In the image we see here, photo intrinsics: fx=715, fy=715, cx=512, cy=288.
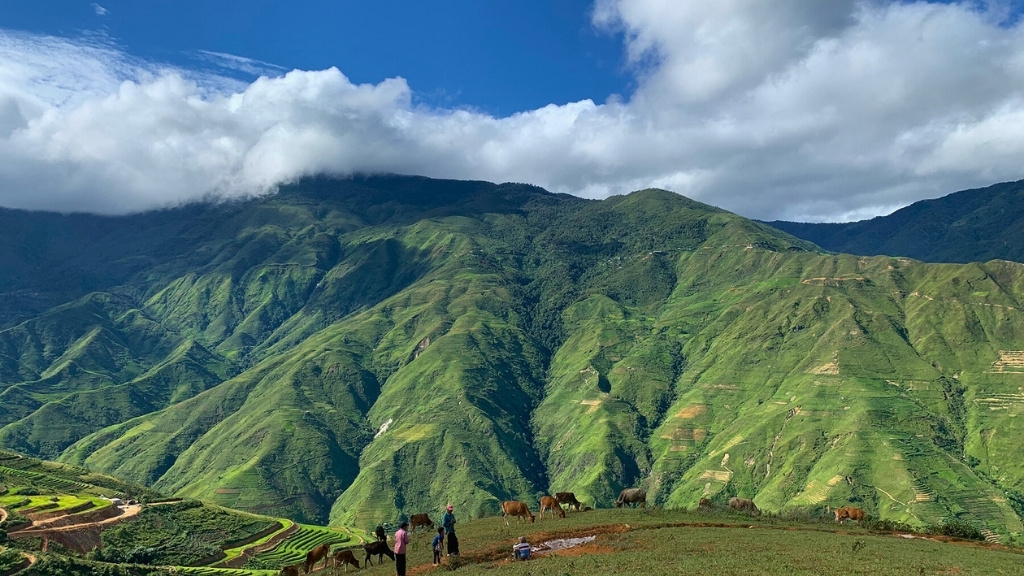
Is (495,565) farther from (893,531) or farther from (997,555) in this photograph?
(893,531)

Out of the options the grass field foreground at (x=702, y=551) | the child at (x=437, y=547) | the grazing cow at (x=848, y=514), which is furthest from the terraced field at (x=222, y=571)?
the grazing cow at (x=848, y=514)

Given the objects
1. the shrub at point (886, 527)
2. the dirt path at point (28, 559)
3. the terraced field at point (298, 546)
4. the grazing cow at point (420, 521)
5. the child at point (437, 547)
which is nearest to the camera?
the child at point (437, 547)

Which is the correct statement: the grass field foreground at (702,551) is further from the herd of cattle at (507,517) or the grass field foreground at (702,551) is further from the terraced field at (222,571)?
the terraced field at (222,571)

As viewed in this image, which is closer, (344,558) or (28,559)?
(344,558)

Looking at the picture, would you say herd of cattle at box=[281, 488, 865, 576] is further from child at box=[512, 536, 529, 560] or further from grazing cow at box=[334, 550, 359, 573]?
child at box=[512, 536, 529, 560]

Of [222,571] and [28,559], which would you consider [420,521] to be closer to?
[28,559]

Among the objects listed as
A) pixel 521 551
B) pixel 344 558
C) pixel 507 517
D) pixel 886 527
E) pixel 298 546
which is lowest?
pixel 298 546

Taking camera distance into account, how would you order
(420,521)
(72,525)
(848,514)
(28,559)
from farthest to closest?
(72,525) → (848,514) → (28,559) → (420,521)

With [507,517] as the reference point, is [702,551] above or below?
below

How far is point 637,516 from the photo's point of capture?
70.5 meters

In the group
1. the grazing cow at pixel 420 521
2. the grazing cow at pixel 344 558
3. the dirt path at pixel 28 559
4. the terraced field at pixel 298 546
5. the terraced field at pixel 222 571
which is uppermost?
the dirt path at pixel 28 559

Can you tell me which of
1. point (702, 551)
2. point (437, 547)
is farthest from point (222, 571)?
point (702, 551)

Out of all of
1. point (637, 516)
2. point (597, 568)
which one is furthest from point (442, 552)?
point (637, 516)

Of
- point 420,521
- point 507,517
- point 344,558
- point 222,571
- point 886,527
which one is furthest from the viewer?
point 222,571
